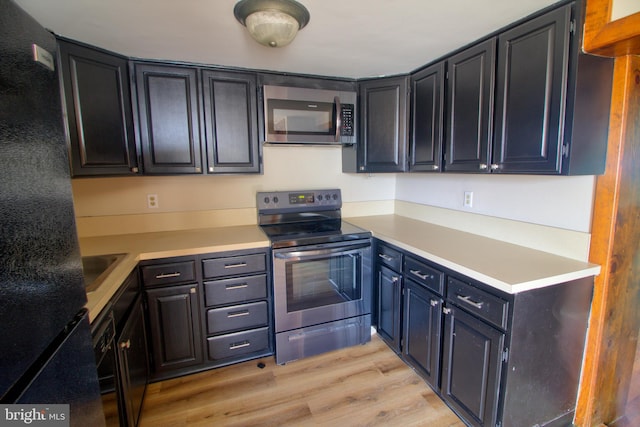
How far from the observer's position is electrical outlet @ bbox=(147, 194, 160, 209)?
2.33 metres

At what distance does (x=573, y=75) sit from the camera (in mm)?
1290

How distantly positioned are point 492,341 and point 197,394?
69.3 inches

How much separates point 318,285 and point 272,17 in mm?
1685

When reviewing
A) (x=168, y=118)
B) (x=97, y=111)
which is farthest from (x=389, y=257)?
(x=97, y=111)

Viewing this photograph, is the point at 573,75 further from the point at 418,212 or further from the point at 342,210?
the point at 342,210

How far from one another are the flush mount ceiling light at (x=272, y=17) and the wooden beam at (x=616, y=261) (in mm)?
1462

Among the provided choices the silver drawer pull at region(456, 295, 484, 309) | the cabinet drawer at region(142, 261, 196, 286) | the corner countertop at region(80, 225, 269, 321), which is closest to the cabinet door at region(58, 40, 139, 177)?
the corner countertop at region(80, 225, 269, 321)

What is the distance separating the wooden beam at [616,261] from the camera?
1365 millimetres

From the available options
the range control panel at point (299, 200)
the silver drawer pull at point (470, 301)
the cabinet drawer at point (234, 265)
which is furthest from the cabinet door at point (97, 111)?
the silver drawer pull at point (470, 301)

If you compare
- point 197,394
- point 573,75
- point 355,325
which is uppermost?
point 573,75

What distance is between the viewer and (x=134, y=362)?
1604mm

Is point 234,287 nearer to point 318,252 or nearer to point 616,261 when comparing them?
point 318,252

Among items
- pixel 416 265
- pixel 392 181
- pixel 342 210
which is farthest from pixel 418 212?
pixel 416 265

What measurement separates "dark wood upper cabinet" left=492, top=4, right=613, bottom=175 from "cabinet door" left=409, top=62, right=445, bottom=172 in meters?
0.51
